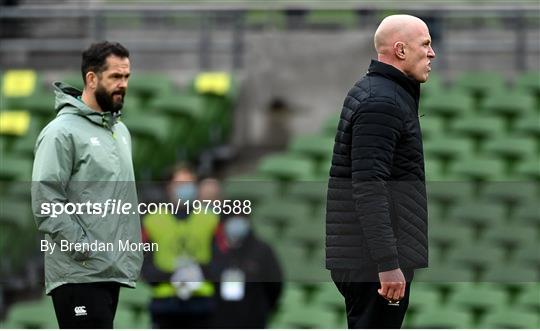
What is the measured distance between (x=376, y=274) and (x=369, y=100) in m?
0.53

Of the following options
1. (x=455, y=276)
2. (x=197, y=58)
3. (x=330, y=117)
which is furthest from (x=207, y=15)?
(x=455, y=276)

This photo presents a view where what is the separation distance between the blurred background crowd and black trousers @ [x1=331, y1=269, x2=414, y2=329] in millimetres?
1462

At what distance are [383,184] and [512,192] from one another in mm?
5039

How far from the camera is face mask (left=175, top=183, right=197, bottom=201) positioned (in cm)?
662

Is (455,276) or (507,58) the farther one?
(507,58)

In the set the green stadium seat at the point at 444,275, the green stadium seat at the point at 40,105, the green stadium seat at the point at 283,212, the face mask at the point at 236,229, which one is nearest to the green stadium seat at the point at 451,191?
the green stadium seat at the point at 444,275

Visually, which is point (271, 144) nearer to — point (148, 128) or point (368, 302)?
point (148, 128)

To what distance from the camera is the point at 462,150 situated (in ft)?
34.3

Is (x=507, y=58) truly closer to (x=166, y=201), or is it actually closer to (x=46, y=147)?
(x=166, y=201)

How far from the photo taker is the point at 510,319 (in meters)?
8.47

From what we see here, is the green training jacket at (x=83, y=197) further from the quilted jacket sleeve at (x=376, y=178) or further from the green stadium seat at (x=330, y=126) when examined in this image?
the green stadium seat at (x=330, y=126)

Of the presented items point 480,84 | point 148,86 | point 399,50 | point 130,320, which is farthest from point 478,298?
point 399,50

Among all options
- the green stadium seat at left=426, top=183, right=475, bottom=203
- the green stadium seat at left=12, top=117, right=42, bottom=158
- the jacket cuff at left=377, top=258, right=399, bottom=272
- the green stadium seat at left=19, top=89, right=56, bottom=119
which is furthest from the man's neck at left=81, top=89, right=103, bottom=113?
the green stadium seat at left=19, top=89, right=56, bottom=119

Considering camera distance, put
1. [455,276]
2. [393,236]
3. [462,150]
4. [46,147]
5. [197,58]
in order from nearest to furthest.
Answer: [393,236] < [46,147] < [455,276] < [462,150] < [197,58]
